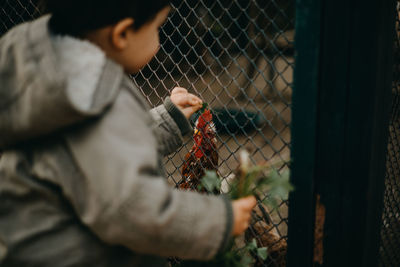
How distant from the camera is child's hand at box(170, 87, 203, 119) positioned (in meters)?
1.64

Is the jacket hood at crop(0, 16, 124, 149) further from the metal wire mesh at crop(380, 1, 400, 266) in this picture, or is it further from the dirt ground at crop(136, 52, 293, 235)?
the metal wire mesh at crop(380, 1, 400, 266)

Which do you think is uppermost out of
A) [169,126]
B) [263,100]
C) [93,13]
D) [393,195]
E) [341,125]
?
[93,13]

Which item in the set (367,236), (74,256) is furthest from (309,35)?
(74,256)

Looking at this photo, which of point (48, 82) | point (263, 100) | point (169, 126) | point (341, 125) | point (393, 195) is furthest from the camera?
point (393, 195)

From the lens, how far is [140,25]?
109 cm

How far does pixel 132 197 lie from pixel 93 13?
0.53m

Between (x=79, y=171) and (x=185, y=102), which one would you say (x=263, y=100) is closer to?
(x=185, y=102)

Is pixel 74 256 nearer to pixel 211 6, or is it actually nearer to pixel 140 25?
pixel 140 25

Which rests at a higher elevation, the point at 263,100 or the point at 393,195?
the point at 263,100

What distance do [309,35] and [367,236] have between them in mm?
753

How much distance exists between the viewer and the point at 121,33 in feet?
3.57

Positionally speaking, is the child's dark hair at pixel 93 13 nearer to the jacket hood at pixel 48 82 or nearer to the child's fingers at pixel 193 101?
the jacket hood at pixel 48 82

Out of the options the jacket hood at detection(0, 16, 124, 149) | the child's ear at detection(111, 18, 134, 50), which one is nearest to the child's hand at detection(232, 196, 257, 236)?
the jacket hood at detection(0, 16, 124, 149)

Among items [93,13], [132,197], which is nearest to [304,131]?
[132,197]
